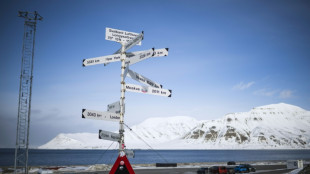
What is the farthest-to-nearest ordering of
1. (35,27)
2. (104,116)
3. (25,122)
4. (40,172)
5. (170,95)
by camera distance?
1. (40,172)
2. (35,27)
3. (25,122)
4. (170,95)
5. (104,116)

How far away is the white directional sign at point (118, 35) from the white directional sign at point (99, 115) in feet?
9.47

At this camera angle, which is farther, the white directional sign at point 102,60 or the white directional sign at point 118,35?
the white directional sign at point 118,35

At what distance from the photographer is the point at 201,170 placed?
128 ft

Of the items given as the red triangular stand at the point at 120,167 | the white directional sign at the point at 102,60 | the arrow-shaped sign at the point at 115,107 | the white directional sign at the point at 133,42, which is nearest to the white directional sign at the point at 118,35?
the white directional sign at the point at 133,42

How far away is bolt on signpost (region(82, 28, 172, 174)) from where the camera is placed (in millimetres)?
7990

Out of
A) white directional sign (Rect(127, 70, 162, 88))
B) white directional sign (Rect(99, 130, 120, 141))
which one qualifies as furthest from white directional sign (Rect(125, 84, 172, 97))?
white directional sign (Rect(99, 130, 120, 141))

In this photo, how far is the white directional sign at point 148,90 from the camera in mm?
8923

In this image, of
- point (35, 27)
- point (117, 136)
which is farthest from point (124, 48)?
→ point (35, 27)

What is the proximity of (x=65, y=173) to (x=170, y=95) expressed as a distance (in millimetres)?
36916

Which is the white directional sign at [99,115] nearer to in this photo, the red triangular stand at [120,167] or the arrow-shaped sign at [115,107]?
the arrow-shaped sign at [115,107]

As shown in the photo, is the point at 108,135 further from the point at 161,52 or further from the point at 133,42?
the point at 161,52

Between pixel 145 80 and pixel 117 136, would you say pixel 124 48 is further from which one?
pixel 117 136

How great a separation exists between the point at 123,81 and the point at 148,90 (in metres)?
0.98

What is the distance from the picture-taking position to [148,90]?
926cm
